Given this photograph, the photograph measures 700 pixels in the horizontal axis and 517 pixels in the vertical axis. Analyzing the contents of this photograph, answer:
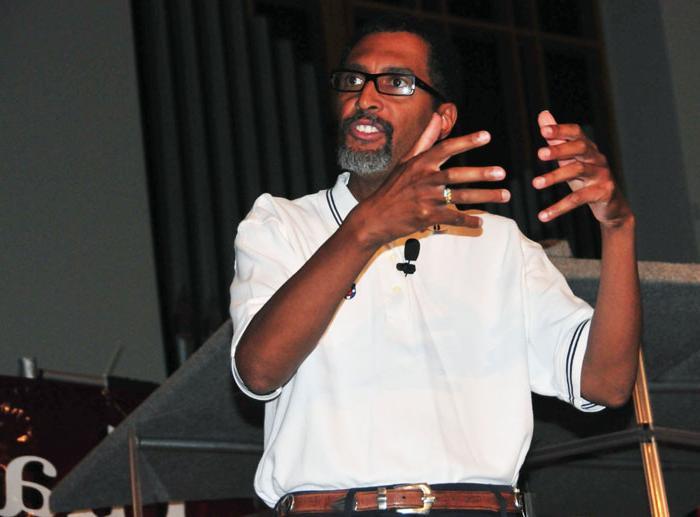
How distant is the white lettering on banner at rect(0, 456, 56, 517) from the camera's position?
3240mm

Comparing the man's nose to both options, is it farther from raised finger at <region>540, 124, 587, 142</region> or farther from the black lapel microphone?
raised finger at <region>540, 124, 587, 142</region>

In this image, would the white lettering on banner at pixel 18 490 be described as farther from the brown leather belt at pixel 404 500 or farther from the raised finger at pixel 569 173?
the raised finger at pixel 569 173

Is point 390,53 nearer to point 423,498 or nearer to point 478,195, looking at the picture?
point 478,195

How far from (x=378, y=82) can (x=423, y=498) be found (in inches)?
32.3

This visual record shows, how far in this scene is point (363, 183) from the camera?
7.31 ft

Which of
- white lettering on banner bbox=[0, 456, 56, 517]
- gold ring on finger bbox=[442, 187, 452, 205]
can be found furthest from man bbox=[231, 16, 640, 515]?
white lettering on banner bbox=[0, 456, 56, 517]

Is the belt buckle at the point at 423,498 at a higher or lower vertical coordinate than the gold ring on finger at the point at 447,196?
lower

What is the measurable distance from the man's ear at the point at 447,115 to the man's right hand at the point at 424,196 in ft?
2.30

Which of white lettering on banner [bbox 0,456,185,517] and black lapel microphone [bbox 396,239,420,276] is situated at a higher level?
black lapel microphone [bbox 396,239,420,276]

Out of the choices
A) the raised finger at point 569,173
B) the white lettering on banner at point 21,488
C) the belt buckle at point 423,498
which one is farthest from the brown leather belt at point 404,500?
the white lettering on banner at point 21,488

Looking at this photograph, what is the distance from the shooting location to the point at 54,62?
187 inches

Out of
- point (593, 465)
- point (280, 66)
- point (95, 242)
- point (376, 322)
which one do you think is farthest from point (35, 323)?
point (376, 322)

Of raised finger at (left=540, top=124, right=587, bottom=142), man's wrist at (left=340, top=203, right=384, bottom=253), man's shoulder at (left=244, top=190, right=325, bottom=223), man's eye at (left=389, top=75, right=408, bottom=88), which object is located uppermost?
man's eye at (left=389, top=75, right=408, bottom=88)

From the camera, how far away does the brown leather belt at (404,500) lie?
1773mm
